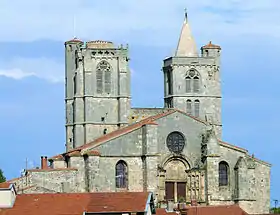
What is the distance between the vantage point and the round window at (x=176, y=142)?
107750mm

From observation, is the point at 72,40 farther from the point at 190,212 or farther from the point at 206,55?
the point at 190,212

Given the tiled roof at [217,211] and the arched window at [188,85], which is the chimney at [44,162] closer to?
the arched window at [188,85]

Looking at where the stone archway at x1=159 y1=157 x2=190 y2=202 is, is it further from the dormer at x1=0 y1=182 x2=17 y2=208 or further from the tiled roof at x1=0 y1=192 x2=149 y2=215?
the dormer at x1=0 y1=182 x2=17 y2=208

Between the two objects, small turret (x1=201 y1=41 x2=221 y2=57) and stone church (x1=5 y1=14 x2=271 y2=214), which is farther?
small turret (x1=201 y1=41 x2=221 y2=57)

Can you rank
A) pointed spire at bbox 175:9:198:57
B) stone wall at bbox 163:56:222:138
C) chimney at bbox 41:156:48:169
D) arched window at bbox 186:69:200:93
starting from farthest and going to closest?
pointed spire at bbox 175:9:198:57 < arched window at bbox 186:69:200:93 < stone wall at bbox 163:56:222:138 < chimney at bbox 41:156:48:169

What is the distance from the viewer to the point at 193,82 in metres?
122

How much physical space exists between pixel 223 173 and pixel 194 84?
15806mm

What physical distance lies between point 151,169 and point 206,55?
23.5 meters

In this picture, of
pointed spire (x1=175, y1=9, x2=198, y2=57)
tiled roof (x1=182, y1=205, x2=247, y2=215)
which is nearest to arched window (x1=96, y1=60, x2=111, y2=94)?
pointed spire (x1=175, y1=9, x2=198, y2=57)

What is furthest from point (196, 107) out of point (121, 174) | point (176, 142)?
point (121, 174)

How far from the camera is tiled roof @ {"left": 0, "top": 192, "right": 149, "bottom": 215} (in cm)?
7506

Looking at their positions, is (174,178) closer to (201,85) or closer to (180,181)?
(180,181)

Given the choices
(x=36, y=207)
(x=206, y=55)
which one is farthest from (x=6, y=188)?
(x=206, y=55)

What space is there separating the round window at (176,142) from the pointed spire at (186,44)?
56.5ft
